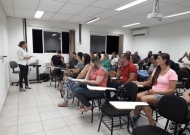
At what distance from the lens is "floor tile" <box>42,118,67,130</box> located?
2569mm

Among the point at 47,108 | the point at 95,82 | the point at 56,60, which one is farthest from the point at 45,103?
the point at 56,60

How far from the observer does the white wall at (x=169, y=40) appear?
637 cm

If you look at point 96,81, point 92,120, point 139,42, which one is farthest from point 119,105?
point 139,42

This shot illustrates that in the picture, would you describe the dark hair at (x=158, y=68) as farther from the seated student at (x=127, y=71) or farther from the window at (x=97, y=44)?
the window at (x=97, y=44)

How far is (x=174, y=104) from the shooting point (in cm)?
166

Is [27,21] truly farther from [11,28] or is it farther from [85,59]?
[85,59]

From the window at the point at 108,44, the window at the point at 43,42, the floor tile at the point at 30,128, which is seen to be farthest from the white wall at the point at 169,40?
the floor tile at the point at 30,128

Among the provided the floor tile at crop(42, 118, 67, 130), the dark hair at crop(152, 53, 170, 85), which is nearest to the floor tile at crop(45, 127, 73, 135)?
the floor tile at crop(42, 118, 67, 130)

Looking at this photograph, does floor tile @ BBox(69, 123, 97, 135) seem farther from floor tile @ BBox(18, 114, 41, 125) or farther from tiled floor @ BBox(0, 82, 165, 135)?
floor tile @ BBox(18, 114, 41, 125)

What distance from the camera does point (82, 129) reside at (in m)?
2.53

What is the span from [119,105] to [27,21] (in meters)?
6.03

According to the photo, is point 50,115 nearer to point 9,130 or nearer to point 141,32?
point 9,130

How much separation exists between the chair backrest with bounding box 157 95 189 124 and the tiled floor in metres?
0.94

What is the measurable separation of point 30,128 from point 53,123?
0.40 metres
